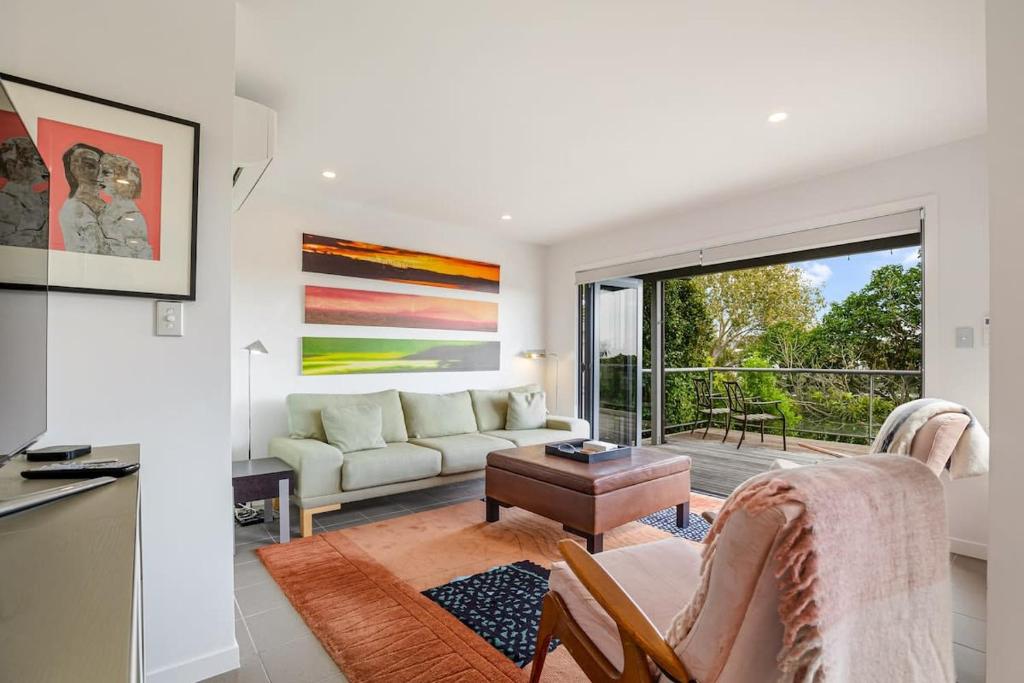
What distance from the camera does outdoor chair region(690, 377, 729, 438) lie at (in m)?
6.71

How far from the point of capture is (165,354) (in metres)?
1.80

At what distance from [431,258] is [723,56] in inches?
130

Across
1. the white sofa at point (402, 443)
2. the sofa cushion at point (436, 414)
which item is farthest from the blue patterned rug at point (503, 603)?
the sofa cushion at point (436, 414)

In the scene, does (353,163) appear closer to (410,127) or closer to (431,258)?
(410,127)

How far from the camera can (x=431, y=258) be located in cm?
503

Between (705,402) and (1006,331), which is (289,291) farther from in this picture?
(705,402)

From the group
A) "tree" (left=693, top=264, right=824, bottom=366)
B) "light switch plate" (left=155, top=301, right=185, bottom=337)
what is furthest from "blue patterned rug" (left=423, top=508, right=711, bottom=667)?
"tree" (left=693, top=264, right=824, bottom=366)

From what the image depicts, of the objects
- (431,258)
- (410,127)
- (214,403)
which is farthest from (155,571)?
(431,258)

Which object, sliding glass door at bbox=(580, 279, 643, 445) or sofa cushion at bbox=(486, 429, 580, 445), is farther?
sliding glass door at bbox=(580, 279, 643, 445)

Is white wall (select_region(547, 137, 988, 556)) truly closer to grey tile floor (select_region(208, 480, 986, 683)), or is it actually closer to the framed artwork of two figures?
grey tile floor (select_region(208, 480, 986, 683))

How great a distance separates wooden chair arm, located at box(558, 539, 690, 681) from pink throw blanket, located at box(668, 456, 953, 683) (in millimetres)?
45

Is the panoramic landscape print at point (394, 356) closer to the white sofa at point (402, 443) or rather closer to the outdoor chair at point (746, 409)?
the white sofa at point (402, 443)

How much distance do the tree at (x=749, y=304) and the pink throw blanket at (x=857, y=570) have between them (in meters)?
5.87

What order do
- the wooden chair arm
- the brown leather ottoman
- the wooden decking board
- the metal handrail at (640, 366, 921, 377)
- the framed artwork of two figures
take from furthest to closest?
1. the metal handrail at (640, 366, 921, 377)
2. the wooden decking board
3. the brown leather ottoman
4. the framed artwork of two figures
5. the wooden chair arm
